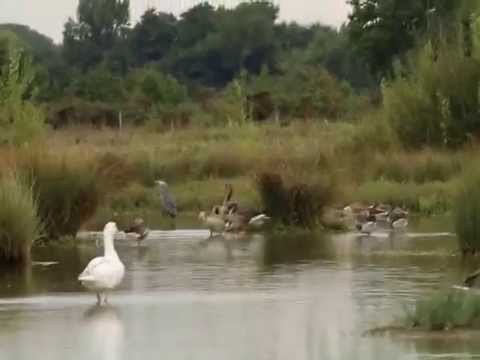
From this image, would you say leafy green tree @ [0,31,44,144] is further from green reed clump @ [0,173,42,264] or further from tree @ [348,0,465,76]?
tree @ [348,0,465,76]

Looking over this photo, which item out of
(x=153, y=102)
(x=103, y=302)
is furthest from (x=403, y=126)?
Answer: (x=153, y=102)

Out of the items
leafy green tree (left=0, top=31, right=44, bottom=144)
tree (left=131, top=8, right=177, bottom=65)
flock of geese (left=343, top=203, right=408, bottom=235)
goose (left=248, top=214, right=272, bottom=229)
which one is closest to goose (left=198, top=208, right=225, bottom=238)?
goose (left=248, top=214, right=272, bottom=229)

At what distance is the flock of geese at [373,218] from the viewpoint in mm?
23984

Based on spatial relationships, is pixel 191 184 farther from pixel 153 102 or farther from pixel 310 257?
pixel 153 102

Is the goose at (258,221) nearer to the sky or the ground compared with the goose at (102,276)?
nearer to the sky

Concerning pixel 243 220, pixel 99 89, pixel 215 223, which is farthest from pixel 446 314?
pixel 99 89

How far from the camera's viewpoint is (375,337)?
39.9 feet

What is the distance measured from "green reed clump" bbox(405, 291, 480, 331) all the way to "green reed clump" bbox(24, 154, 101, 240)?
9.84 metres

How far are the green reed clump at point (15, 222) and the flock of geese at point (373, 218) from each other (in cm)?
661

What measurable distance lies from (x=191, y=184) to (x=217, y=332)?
21.3 metres

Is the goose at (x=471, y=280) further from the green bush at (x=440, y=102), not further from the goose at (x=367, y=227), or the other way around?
the green bush at (x=440, y=102)

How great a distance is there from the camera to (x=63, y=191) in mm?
21703

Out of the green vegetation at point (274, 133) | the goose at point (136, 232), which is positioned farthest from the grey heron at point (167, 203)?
the goose at point (136, 232)

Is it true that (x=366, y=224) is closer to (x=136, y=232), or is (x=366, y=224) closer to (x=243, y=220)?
(x=243, y=220)
